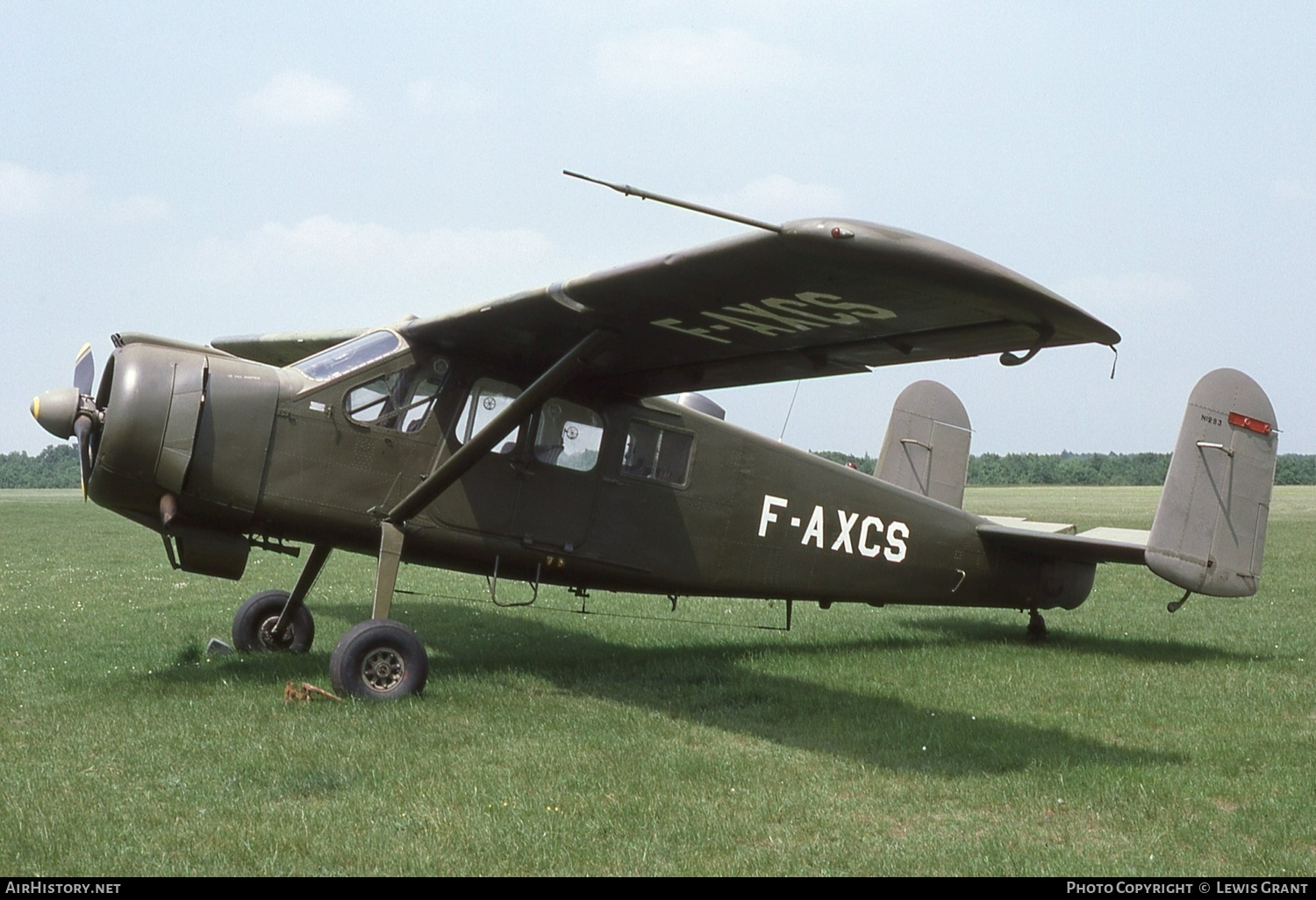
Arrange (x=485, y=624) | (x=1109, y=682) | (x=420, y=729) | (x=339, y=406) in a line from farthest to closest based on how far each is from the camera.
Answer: (x=485, y=624) → (x=1109, y=682) → (x=339, y=406) → (x=420, y=729)

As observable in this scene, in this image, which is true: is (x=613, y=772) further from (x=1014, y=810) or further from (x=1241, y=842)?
(x=1241, y=842)

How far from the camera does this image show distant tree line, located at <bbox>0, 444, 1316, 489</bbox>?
9400cm

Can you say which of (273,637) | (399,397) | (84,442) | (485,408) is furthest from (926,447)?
(84,442)

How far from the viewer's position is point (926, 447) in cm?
1328

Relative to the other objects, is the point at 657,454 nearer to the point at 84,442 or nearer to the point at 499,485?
the point at 499,485

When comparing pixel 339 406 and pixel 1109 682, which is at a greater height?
pixel 339 406

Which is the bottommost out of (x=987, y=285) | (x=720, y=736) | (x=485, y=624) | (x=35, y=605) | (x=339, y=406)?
(x=35, y=605)

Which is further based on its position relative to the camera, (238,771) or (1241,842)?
(238,771)

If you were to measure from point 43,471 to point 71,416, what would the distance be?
3974 inches

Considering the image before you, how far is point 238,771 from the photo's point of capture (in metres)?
6.09

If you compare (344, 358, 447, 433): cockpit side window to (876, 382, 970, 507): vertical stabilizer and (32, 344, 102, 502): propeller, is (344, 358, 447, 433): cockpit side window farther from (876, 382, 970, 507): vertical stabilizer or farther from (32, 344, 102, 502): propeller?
(876, 382, 970, 507): vertical stabilizer

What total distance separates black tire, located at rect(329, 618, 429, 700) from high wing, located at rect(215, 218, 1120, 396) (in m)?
2.33

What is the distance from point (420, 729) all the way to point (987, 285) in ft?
14.9

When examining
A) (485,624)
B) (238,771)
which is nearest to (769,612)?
(485,624)
